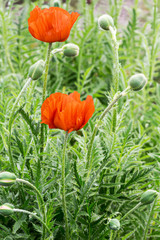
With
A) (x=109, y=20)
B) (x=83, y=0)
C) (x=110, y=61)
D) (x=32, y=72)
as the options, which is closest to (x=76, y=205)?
(x=32, y=72)

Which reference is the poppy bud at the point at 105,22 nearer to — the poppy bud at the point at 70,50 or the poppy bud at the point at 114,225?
the poppy bud at the point at 70,50

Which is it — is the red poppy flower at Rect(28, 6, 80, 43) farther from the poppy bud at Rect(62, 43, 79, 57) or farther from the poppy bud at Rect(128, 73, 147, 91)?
the poppy bud at Rect(128, 73, 147, 91)

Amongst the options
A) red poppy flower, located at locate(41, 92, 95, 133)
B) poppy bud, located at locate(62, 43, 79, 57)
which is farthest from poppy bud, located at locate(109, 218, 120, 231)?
poppy bud, located at locate(62, 43, 79, 57)

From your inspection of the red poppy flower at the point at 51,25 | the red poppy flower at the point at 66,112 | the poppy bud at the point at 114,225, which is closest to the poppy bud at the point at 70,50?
the red poppy flower at the point at 51,25

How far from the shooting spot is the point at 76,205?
0.96m

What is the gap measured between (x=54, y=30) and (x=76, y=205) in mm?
482

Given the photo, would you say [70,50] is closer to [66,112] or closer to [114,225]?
[66,112]

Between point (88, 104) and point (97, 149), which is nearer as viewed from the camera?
point (88, 104)

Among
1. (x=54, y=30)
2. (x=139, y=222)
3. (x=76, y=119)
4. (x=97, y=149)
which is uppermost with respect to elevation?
(x=54, y=30)

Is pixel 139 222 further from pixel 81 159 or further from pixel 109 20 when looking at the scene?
pixel 109 20

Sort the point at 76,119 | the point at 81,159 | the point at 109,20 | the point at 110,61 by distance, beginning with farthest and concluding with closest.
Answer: the point at 110,61 → the point at 81,159 → the point at 109,20 → the point at 76,119

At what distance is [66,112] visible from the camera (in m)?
0.74

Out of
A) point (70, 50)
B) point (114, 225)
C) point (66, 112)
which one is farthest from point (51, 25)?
point (114, 225)

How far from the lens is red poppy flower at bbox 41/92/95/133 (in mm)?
745
